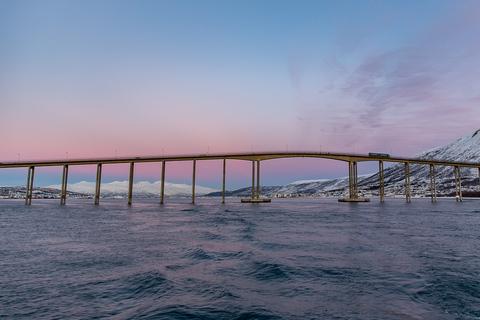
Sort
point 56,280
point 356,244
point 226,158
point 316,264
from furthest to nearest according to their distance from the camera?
1. point 226,158
2. point 356,244
3. point 316,264
4. point 56,280

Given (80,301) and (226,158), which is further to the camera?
(226,158)

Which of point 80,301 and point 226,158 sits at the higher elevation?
point 226,158

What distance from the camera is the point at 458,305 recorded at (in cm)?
902

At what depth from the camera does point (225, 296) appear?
978 centimetres

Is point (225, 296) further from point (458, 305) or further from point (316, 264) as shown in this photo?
Answer: point (458, 305)

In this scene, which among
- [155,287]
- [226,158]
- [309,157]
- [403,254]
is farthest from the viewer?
[309,157]

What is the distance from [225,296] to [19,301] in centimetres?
651

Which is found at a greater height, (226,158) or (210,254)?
(226,158)

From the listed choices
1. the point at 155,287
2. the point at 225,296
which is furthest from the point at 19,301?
the point at 225,296

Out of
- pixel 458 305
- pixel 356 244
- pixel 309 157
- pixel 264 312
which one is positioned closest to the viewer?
pixel 264 312

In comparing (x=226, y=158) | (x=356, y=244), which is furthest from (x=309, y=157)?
(x=356, y=244)

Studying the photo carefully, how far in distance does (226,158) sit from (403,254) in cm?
9176

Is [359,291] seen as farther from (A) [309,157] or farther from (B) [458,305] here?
(A) [309,157]

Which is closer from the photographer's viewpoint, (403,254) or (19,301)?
(19,301)
